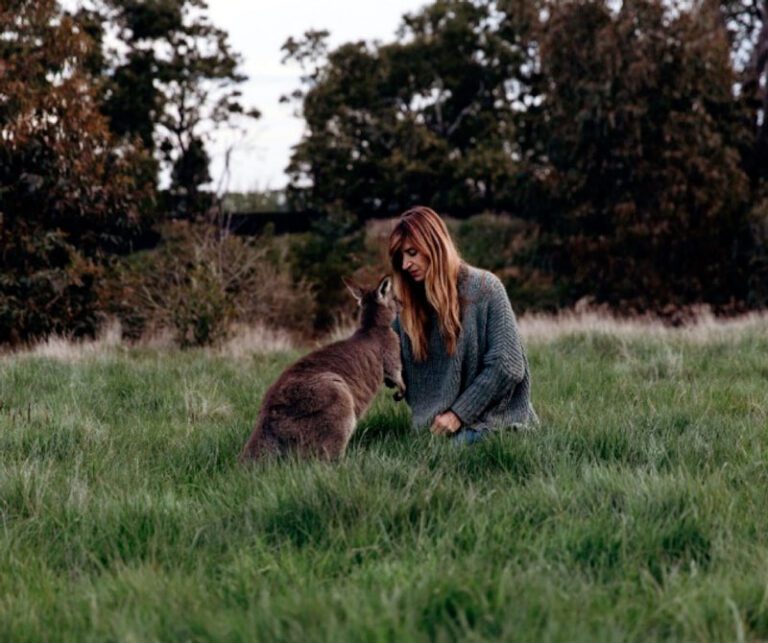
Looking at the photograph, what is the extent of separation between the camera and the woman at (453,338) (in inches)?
231

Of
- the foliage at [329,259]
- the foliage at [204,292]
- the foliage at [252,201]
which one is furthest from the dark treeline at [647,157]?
the foliage at [252,201]

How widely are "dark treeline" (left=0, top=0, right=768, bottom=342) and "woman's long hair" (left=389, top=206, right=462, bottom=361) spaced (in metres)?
9.67

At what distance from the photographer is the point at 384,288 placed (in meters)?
6.35

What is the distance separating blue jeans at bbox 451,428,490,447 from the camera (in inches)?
219

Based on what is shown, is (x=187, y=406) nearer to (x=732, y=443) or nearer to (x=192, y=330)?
(x=732, y=443)

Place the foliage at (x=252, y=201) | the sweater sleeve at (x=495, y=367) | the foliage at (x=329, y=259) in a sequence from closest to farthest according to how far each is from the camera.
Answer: the sweater sleeve at (x=495, y=367) < the foliage at (x=329, y=259) < the foliage at (x=252, y=201)

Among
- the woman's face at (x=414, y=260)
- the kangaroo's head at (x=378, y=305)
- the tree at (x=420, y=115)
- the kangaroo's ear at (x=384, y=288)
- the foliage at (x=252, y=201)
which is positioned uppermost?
the tree at (x=420, y=115)

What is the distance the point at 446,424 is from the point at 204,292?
10.2 meters

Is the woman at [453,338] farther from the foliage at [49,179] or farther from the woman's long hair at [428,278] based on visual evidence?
the foliage at [49,179]

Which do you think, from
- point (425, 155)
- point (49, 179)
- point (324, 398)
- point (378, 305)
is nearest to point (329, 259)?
point (425, 155)

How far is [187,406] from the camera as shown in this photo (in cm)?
726

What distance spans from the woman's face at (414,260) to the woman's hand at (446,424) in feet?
3.10

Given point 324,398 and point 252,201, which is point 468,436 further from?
point 252,201

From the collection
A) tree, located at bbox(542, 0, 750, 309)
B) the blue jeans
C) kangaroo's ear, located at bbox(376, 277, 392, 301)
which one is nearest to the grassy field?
the blue jeans
